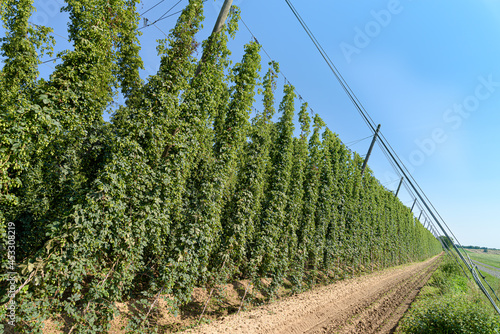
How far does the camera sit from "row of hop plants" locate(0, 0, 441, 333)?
14.2 feet

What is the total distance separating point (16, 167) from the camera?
385cm

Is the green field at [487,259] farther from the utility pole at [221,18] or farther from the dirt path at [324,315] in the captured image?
the utility pole at [221,18]

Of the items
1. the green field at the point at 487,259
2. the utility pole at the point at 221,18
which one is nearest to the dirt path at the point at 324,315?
the utility pole at the point at 221,18

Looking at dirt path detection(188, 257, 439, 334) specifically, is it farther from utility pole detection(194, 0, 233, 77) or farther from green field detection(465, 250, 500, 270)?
green field detection(465, 250, 500, 270)

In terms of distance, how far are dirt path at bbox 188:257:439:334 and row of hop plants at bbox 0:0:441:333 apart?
109cm

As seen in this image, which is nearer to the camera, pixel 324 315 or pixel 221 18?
pixel 221 18

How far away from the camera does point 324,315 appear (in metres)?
8.30

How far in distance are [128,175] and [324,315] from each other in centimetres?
793

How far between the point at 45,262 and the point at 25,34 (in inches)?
493

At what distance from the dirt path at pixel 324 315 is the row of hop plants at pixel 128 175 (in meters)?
1.09

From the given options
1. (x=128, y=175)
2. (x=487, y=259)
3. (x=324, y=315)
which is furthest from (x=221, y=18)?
(x=487, y=259)

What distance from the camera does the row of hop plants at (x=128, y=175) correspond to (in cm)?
432

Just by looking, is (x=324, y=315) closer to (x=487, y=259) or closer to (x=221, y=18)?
(x=221, y=18)

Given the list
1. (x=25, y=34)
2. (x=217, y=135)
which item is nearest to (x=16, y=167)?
(x=217, y=135)
